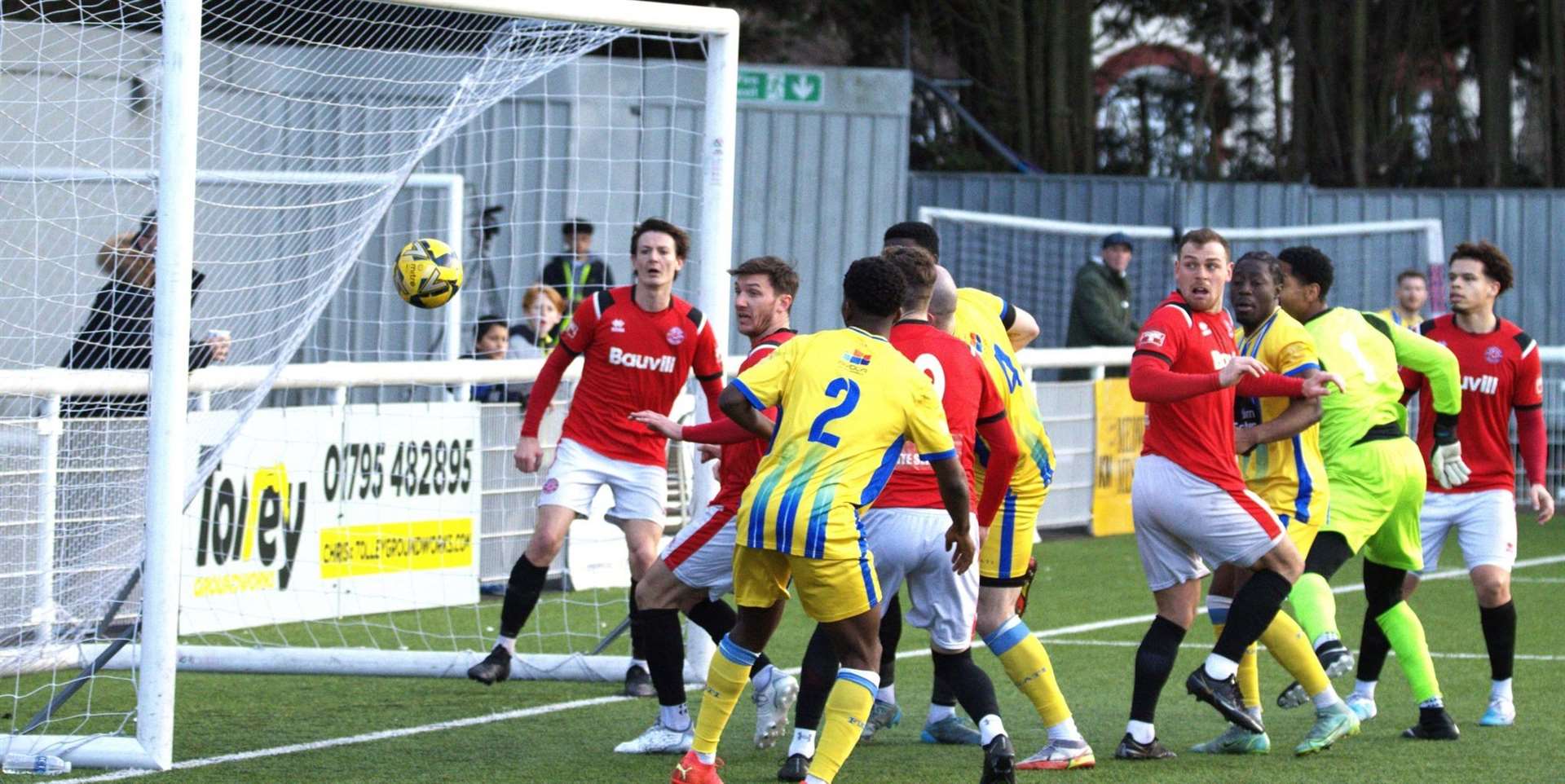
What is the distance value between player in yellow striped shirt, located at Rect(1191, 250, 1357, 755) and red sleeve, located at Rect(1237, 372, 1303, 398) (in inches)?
3.3

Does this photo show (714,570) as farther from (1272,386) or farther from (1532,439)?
(1532,439)

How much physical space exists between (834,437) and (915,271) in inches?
27.7

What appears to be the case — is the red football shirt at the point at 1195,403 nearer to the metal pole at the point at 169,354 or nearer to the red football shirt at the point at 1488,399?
the red football shirt at the point at 1488,399

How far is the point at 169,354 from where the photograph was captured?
21.2 feet

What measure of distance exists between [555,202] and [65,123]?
6.32 metres

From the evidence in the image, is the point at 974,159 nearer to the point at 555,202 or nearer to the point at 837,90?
the point at 837,90

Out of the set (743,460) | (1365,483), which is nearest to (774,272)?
(743,460)

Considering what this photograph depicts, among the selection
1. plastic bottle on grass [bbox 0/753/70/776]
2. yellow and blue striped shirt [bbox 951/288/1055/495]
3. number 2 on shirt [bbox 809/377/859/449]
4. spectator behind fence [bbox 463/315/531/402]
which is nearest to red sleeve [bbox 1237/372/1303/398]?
yellow and blue striped shirt [bbox 951/288/1055/495]

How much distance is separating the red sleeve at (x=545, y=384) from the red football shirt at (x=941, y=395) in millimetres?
2229

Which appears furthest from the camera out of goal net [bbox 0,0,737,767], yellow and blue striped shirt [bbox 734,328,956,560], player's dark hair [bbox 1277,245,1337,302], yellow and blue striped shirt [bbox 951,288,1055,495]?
player's dark hair [bbox 1277,245,1337,302]

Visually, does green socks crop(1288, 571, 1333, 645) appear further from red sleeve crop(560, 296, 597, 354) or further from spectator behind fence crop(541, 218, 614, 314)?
spectator behind fence crop(541, 218, 614, 314)

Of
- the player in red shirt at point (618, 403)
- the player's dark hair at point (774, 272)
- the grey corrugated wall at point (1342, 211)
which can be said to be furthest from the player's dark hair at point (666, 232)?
the grey corrugated wall at point (1342, 211)

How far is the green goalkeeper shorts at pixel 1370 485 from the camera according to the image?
755cm

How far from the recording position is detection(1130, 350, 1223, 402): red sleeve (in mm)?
6539
